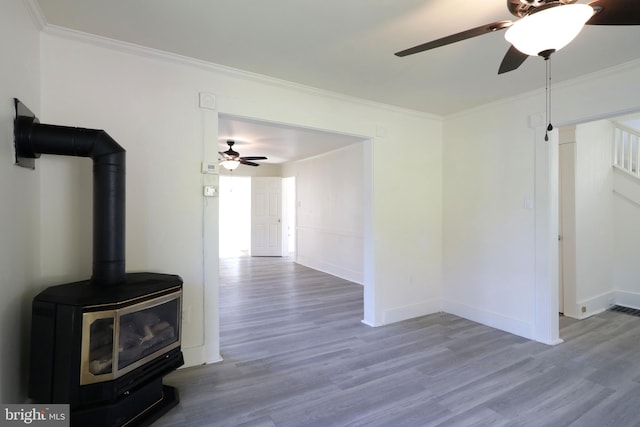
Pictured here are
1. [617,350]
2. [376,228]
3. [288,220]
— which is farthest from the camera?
[288,220]

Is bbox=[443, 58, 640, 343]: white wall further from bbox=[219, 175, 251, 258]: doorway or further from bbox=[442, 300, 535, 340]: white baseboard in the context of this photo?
bbox=[219, 175, 251, 258]: doorway

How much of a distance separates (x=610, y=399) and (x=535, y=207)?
5.73 feet

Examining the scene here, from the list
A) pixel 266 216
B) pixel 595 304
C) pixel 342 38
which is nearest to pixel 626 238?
pixel 595 304

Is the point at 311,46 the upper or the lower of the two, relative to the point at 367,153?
upper

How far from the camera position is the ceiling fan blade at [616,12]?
131 centimetres

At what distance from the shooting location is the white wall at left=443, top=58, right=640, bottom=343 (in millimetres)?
2979

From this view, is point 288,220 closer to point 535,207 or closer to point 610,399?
point 535,207

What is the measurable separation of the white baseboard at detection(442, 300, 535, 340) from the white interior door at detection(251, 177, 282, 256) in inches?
218

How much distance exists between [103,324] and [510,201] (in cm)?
381

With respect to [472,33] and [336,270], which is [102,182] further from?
[336,270]

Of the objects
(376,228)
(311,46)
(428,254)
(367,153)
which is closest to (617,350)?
(428,254)

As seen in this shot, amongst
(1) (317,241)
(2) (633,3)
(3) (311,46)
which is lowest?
(1) (317,241)

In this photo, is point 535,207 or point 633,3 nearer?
point 633,3

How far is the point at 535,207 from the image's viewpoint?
3287mm
